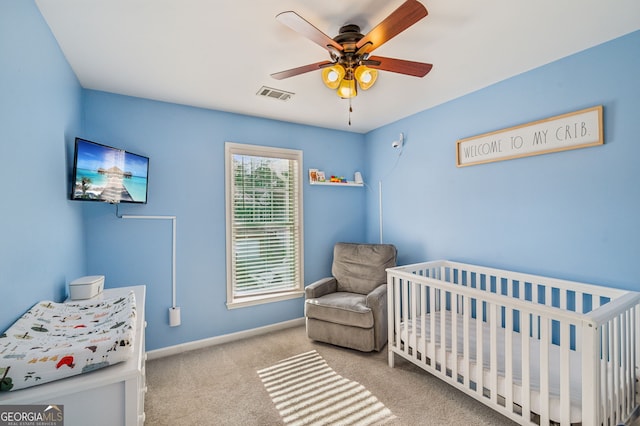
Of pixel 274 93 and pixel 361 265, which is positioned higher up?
pixel 274 93

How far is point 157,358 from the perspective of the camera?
2.71 m

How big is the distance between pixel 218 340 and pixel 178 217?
1347 millimetres

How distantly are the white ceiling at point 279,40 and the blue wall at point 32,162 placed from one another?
0.25m

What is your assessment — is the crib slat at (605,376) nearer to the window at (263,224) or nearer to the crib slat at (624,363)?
the crib slat at (624,363)

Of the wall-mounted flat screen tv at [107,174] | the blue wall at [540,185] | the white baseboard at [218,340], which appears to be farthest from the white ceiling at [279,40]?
the white baseboard at [218,340]

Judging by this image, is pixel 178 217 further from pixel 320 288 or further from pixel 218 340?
pixel 320 288

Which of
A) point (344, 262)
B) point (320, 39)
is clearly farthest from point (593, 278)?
point (320, 39)

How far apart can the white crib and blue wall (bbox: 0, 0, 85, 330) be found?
2329 mm

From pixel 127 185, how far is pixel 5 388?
181cm

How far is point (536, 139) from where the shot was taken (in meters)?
2.25

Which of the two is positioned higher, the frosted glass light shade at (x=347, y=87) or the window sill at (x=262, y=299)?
the frosted glass light shade at (x=347, y=87)

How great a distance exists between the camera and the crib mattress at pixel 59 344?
3.01 feet

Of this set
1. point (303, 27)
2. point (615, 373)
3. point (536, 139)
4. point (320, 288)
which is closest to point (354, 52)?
point (303, 27)

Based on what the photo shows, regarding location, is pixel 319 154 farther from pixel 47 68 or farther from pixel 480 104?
pixel 47 68
